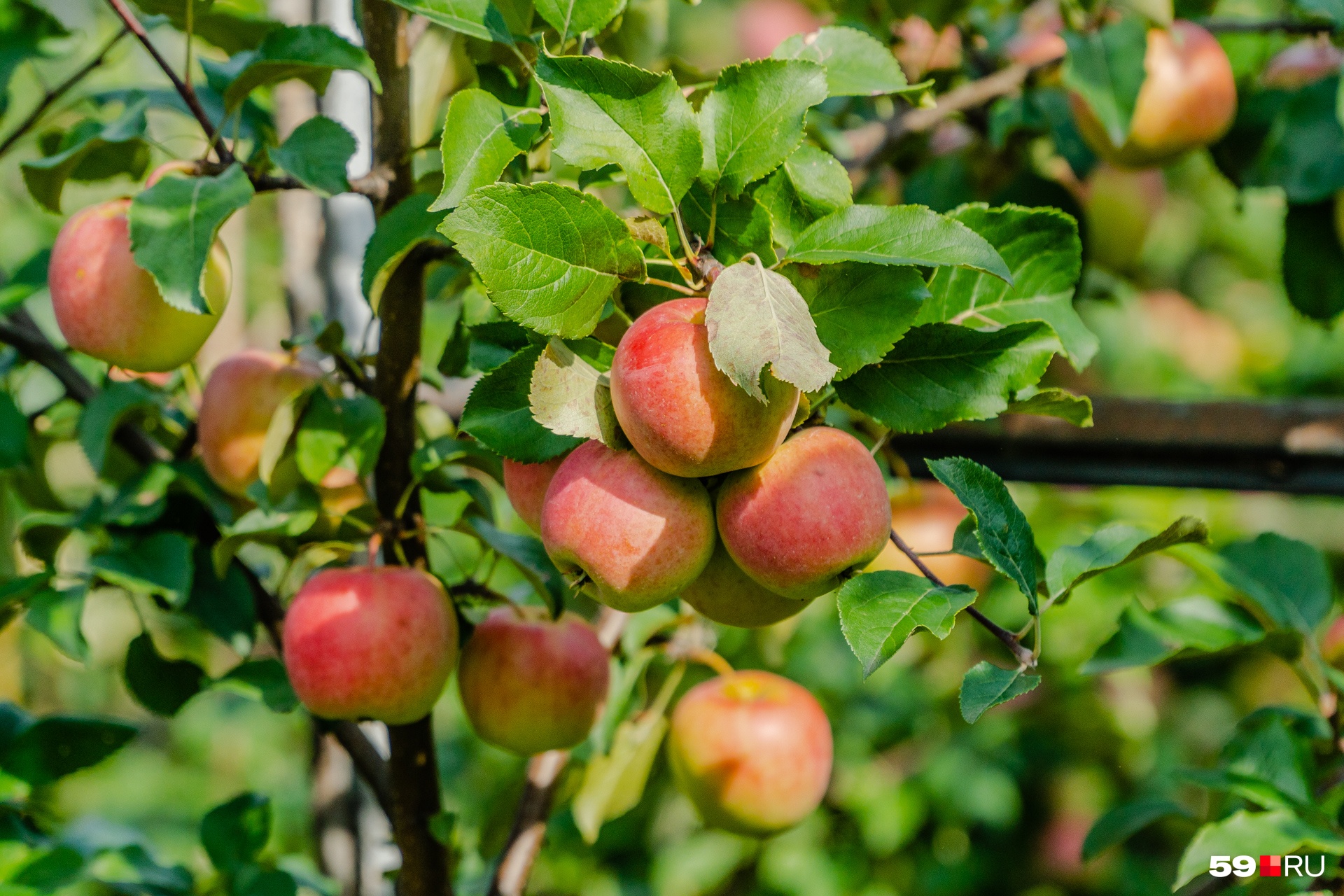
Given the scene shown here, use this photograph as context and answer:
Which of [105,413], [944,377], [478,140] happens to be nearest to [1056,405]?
[944,377]

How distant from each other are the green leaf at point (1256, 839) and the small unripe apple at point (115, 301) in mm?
620

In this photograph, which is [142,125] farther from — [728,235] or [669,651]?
[669,651]

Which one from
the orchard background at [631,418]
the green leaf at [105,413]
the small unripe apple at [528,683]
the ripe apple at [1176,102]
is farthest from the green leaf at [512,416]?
the ripe apple at [1176,102]

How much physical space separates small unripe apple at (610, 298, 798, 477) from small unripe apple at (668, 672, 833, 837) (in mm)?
500

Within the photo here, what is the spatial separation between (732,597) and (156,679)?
1.53 feet

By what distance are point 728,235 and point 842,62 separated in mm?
127

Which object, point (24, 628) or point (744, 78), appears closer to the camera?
point (744, 78)

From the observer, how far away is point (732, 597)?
0.50 m

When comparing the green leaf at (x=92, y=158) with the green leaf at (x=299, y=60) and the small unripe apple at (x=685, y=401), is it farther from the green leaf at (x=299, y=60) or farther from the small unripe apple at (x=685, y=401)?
the small unripe apple at (x=685, y=401)

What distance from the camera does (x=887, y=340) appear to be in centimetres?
43

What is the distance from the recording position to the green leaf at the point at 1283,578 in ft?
2.45

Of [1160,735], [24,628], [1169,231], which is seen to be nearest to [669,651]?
[1160,735]

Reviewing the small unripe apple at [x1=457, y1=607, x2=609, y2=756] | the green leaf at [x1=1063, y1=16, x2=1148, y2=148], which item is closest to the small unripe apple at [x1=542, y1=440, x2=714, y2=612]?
the small unripe apple at [x1=457, y1=607, x2=609, y2=756]

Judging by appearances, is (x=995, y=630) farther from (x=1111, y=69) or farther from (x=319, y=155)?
(x=1111, y=69)
